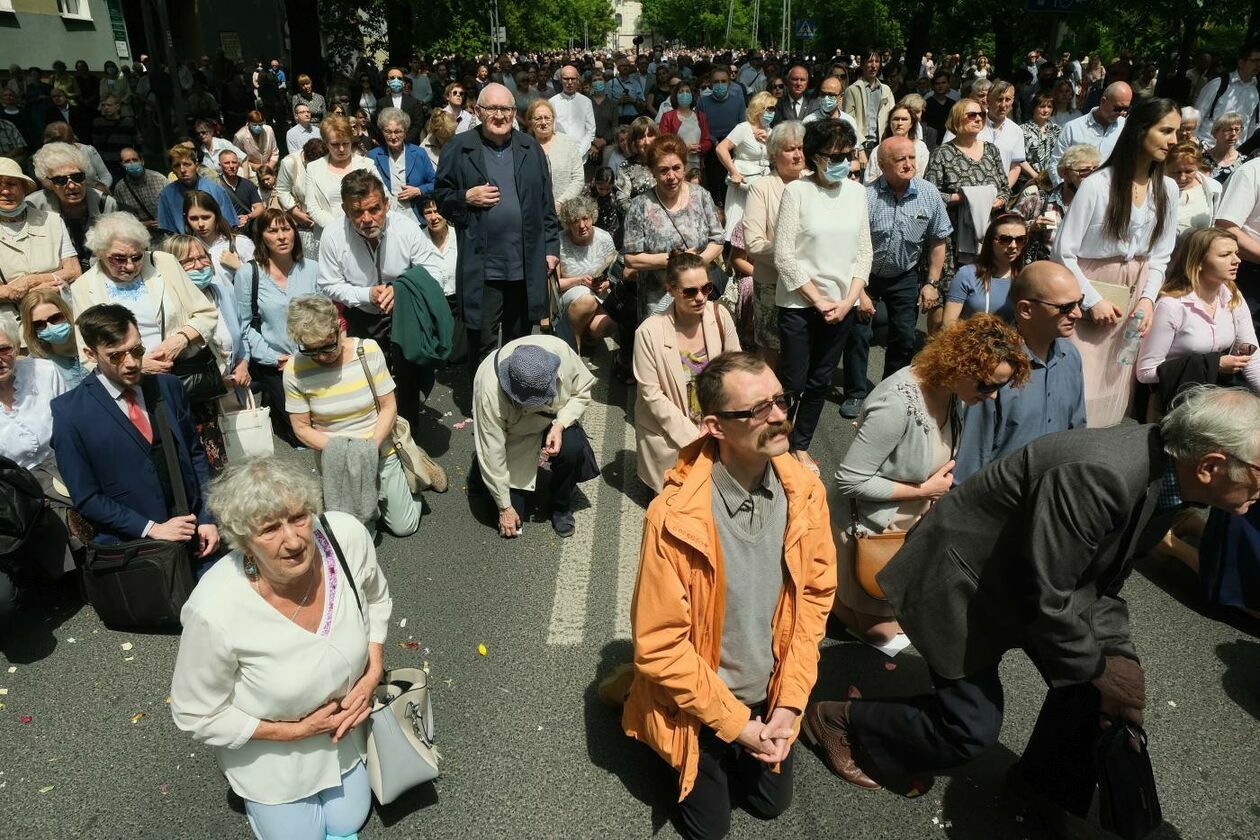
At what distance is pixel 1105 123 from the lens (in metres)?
8.52

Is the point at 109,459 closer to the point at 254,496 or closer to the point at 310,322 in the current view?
the point at 310,322

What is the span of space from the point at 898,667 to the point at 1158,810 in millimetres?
1401

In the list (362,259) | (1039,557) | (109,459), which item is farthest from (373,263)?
(1039,557)

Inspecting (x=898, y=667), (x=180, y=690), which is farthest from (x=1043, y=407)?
(x=180, y=690)

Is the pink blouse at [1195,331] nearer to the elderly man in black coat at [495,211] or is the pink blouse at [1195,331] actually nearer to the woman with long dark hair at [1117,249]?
the woman with long dark hair at [1117,249]

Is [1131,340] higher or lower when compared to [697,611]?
higher

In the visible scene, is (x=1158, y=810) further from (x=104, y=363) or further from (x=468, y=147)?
(x=468, y=147)

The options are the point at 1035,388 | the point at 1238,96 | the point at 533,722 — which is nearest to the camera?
the point at 533,722

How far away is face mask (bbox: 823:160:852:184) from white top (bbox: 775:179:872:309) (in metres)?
0.10

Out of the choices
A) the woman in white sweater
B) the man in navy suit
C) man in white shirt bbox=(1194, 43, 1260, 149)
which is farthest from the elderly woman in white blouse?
man in white shirt bbox=(1194, 43, 1260, 149)

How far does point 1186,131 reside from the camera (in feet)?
25.1

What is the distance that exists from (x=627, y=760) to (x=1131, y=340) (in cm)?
400

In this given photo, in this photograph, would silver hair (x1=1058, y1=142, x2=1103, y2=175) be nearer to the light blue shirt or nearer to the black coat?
the black coat

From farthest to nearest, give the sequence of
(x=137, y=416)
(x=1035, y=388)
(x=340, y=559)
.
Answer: (x=137, y=416), (x=1035, y=388), (x=340, y=559)
